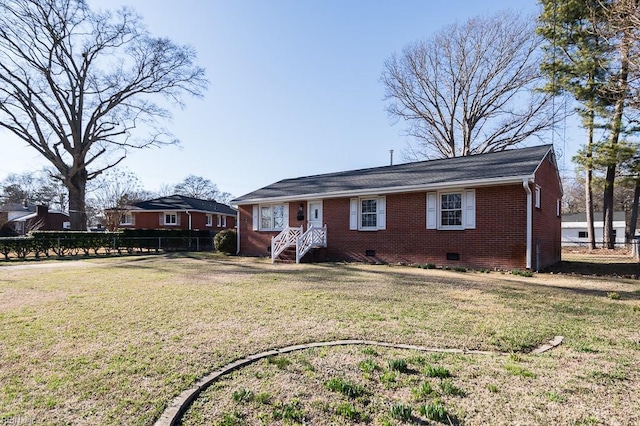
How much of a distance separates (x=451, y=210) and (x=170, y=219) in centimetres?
2471

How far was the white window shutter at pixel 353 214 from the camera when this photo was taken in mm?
14648

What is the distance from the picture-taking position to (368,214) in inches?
568

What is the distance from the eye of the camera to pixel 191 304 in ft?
20.6

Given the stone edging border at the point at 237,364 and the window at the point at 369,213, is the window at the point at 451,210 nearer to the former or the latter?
the window at the point at 369,213

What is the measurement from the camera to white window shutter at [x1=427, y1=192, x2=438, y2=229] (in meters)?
12.5

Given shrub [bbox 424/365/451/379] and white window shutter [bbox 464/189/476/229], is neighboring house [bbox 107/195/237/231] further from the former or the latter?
shrub [bbox 424/365/451/379]

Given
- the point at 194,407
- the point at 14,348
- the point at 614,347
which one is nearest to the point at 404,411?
the point at 194,407

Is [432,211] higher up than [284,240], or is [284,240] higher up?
[432,211]

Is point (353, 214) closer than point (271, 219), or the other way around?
point (353, 214)

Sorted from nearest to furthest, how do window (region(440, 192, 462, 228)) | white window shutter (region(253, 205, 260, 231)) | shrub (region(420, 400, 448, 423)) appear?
shrub (region(420, 400, 448, 423)) → window (region(440, 192, 462, 228)) → white window shutter (region(253, 205, 260, 231))

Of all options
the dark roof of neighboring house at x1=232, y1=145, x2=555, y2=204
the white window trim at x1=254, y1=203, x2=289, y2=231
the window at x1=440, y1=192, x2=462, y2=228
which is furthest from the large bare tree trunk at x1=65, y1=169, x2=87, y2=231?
the window at x1=440, y1=192, x2=462, y2=228

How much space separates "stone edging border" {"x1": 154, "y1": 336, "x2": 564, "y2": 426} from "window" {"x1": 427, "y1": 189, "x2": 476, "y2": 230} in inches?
308


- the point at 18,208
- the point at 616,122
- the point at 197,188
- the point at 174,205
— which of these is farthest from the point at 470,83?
the point at 18,208

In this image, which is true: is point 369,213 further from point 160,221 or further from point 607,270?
point 160,221
